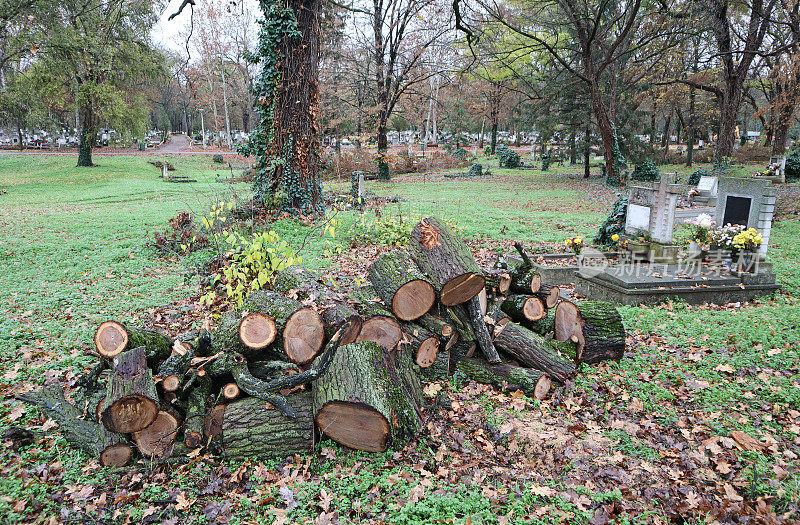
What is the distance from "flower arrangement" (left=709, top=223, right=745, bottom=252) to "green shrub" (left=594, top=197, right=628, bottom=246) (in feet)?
5.81

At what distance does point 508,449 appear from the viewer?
375 cm

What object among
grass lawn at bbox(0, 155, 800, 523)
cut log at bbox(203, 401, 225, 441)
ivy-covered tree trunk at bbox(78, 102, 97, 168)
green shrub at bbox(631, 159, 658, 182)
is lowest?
grass lawn at bbox(0, 155, 800, 523)

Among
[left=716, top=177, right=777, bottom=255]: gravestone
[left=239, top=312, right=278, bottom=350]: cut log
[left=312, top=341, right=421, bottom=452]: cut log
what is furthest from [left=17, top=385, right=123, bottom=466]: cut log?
[left=716, top=177, right=777, bottom=255]: gravestone

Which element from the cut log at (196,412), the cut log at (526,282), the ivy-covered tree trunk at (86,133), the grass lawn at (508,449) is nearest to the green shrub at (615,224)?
the grass lawn at (508,449)

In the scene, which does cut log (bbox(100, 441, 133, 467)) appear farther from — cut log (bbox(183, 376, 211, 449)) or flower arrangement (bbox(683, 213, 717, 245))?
flower arrangement (bbox(683, 213, 717, 245))

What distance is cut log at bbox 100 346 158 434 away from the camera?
3.37 metres

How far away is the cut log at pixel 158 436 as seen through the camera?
11.4 feet

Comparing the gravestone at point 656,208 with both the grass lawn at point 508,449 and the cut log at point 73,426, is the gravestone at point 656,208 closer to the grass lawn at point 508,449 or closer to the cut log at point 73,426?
the grass lawn at point 508,449

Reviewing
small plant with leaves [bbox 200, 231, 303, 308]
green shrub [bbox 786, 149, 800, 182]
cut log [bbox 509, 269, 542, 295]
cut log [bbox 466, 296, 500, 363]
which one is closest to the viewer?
cut log [bbox 466, 296, 500, 363]

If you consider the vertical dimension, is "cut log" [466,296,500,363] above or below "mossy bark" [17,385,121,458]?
above

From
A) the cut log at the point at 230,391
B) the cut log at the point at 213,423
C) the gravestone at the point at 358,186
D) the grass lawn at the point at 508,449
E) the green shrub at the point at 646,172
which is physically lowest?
the grass lawn at the point at 508,449

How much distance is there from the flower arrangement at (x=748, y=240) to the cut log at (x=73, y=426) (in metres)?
9.14

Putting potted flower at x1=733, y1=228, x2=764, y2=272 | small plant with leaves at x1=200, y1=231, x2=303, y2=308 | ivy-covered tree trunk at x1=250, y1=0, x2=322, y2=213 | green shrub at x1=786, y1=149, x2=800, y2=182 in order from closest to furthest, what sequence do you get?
1. small plant with leaves at x1=200, y1=231, x2=303, y2=308
2. potted flower at x1=733, y1=228, x2=764, y2=272
3. ivy-covered tree trunk at x1=250, y1=0, x2=322, y2=213
4. green shrub at x1=786, y1=149, x2=800, y2=182

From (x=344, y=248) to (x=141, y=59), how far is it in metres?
23.3
